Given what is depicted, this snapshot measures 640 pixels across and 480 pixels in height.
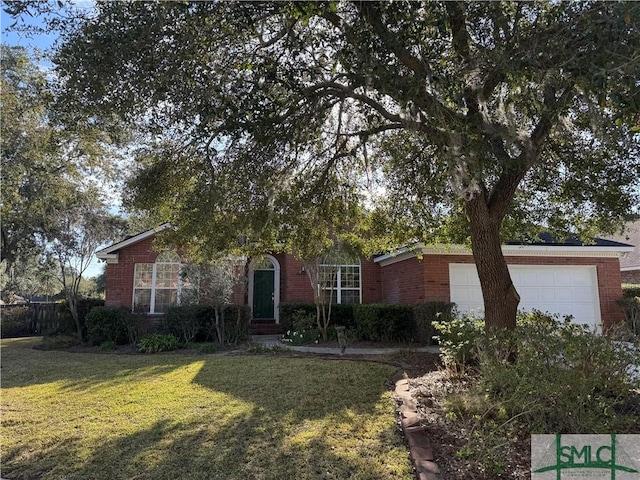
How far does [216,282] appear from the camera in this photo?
40.9ft

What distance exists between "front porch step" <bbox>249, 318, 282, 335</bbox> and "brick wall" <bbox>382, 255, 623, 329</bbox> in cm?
472

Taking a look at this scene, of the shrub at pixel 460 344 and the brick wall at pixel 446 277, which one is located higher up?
the brick wall at pixel 446 277

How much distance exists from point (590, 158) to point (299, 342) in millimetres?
8569

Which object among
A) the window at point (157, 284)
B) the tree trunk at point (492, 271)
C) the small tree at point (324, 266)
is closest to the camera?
the tree trunk at point (492, 271)

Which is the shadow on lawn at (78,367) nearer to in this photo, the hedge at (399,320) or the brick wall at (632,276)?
the hedge at (399,320)

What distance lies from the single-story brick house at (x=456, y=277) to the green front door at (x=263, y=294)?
93cm

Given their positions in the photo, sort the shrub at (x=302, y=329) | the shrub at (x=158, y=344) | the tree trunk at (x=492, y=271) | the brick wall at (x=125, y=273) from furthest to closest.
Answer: the brick wall at (x=125, y=273), the shrub at (x=302, y=329), the shrub at (x=158, y=344), the tree trunk at (x=492, y=271)

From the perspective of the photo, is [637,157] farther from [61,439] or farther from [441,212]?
[61,439]

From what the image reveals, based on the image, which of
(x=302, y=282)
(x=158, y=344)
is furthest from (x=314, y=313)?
(x=158, y=344)

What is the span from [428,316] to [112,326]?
30.4 ft

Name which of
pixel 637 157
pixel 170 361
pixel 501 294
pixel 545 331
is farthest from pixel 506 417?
pixel 170 361

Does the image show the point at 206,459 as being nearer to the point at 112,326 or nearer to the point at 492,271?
the point at 492,271

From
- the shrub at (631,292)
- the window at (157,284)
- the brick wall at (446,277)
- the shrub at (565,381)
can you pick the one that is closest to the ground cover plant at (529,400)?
the shrub at (565,381)

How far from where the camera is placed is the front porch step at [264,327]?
16578mm
